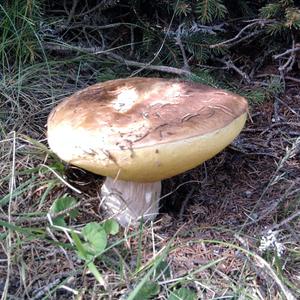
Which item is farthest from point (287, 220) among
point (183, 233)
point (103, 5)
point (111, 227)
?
point (103, 5)

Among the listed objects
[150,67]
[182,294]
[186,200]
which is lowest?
[186,200]

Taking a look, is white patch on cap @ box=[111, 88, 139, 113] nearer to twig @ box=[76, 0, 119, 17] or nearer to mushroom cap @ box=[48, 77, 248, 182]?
mushroom cap @ box=[48, 77, 248, 182]

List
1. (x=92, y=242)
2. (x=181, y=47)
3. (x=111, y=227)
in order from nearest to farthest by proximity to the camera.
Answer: (x=92, y=242) < (x=111, y=227) < (x=181, y=47)

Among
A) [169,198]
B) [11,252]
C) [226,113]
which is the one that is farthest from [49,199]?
[226,113]

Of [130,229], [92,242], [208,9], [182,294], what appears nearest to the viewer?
[182,294]

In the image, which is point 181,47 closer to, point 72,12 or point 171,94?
point 72,12

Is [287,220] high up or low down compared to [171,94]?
down

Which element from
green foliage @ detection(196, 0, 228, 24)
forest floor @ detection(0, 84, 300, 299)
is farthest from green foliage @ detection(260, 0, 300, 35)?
forest floor @ detection(0, 84, 300, 299)
